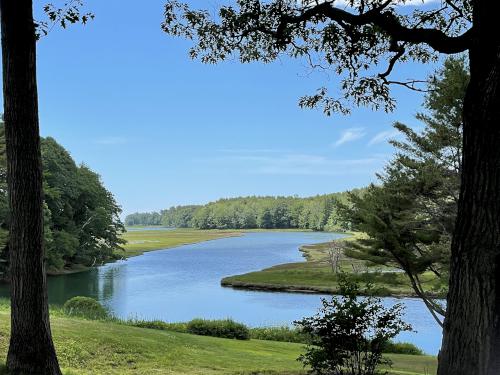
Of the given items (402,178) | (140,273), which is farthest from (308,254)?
(402,178)

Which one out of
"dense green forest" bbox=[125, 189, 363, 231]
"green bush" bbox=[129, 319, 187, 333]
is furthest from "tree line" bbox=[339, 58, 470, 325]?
"dense green forest" bbox=[125, 189, 363, 231]

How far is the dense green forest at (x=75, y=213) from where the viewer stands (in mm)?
39781

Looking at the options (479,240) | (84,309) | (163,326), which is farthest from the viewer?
(84,309)

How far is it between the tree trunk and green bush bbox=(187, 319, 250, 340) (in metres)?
10.8

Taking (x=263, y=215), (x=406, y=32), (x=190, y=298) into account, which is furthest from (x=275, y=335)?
(x=263, y=215)

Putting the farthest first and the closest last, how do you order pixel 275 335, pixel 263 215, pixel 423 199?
pixel 263 215 < pixel 275 335 < pixel 423 199

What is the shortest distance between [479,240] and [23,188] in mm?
4155

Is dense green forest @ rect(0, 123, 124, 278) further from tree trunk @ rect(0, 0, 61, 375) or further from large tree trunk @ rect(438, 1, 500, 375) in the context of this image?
large tree trunk @ rect(438, 1, 500, 375)

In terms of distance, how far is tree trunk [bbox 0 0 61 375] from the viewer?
16.1 feet

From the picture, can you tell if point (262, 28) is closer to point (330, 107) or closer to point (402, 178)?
point (330, 107)

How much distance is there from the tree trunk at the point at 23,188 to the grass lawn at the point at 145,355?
1.54m

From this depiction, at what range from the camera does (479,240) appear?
12.9ft

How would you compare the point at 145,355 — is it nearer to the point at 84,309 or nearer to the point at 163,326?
the point at 163,326

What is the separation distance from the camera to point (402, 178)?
15.2 meters
